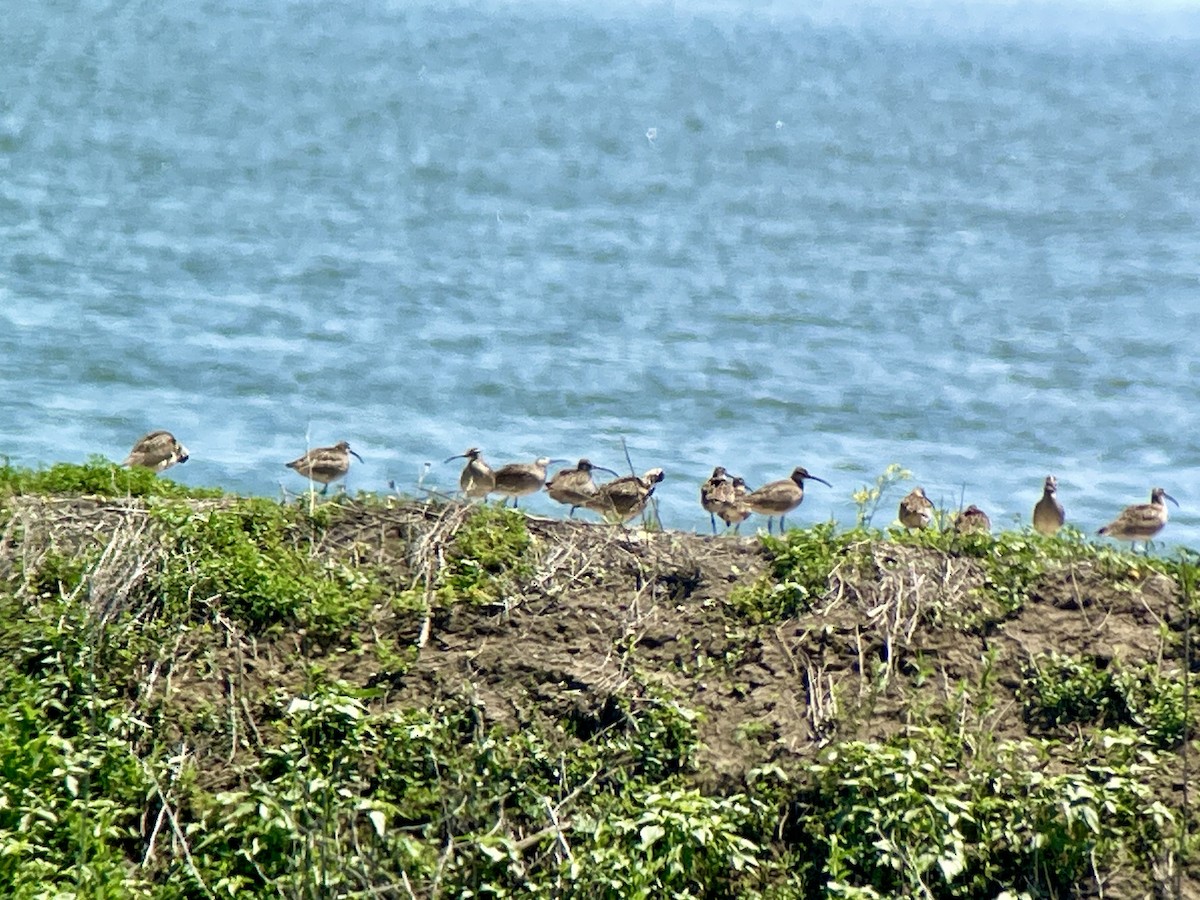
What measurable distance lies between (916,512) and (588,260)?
14292 millimetres

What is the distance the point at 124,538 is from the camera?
1044cm

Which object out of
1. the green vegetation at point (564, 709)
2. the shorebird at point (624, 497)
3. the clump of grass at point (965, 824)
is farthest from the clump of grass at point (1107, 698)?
the shorebird at point (624, 497)

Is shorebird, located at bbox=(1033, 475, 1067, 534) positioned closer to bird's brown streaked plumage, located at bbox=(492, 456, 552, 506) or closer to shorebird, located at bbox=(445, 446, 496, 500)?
bird's brown streaked plumage, located at bbox=(492, 456, 552, 506)

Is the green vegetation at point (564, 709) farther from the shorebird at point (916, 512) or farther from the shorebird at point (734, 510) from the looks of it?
the shorebird at point (734, 510)

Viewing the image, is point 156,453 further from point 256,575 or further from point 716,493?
point 256,575

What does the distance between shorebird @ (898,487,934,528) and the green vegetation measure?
2622 mm

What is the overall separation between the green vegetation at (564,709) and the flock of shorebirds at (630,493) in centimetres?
277

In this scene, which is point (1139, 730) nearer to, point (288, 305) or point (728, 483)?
point (728, 483)

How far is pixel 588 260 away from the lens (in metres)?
27.8

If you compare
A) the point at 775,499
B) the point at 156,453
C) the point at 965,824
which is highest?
the point at 775,499

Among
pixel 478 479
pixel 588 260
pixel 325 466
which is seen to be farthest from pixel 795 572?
pixel 588 260

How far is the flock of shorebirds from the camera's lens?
13906 mm

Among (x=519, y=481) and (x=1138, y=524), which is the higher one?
(x=1138, y=524)

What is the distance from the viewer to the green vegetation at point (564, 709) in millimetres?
8859
